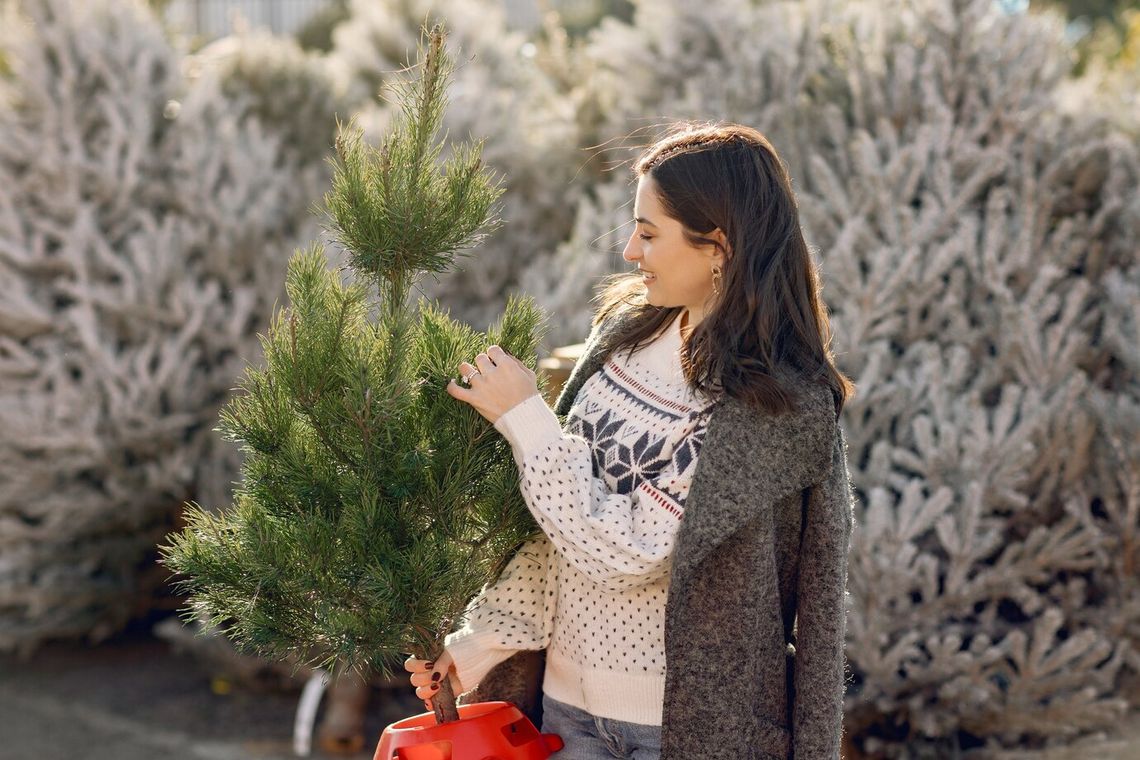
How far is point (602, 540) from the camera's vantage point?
1.88 m

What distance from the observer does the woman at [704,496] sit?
1884 millimetres

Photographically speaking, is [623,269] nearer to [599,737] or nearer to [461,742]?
[599,737]

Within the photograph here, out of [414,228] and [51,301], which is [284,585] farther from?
[51,301]

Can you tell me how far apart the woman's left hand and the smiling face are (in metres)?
0.28

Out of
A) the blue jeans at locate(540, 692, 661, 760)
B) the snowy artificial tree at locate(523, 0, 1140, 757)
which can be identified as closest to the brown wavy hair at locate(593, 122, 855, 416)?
the blue jeans at locate(540, 692, 661, 760)

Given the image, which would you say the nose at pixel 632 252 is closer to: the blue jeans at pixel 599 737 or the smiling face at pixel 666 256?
the smiling face at pixel 666 256

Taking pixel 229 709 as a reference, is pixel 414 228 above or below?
above

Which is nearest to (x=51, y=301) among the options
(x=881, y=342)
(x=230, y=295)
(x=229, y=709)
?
(x=230, y=295)

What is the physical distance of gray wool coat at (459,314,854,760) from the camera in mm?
1875

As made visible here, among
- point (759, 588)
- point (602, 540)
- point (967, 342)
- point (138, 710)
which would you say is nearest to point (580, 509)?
point (602, 540)

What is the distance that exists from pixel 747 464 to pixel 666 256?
384 mm

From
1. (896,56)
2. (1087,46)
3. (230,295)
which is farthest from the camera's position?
(1087,46)

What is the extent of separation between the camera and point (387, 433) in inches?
72.5

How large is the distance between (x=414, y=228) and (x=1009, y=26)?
9.79 feet
